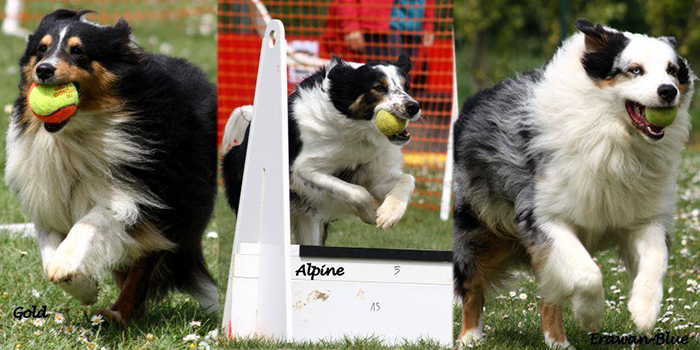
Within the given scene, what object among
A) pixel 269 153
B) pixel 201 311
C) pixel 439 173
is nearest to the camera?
pixel 269 153

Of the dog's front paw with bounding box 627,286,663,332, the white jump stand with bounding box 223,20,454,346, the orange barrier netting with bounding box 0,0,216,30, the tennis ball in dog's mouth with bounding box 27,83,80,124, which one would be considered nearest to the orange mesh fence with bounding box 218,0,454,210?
the white jump stand with bounding box 223,20,454,346

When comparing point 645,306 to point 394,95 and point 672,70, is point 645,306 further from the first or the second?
point 394,95

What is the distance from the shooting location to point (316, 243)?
417 centimetres

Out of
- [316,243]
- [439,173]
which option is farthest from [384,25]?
[316,243]

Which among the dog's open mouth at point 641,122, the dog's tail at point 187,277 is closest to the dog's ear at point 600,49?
the dog's open mouth at point 641,122

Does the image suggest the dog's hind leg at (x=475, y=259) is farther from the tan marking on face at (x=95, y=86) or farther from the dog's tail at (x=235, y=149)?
the tan marking on face at (x=95, y=86)

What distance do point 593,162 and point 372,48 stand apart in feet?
4.04

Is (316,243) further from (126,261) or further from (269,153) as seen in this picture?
(126,261)

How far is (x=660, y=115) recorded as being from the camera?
Answer: 392cm

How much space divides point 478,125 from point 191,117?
1510mm

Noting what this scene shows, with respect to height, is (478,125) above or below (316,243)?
above

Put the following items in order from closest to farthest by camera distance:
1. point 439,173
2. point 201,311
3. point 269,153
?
point 269,153
point 201,311
point 439,173

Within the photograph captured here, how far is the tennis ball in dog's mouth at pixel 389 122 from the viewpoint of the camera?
3.94 meters

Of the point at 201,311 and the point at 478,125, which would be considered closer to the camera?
the point at 478,125
